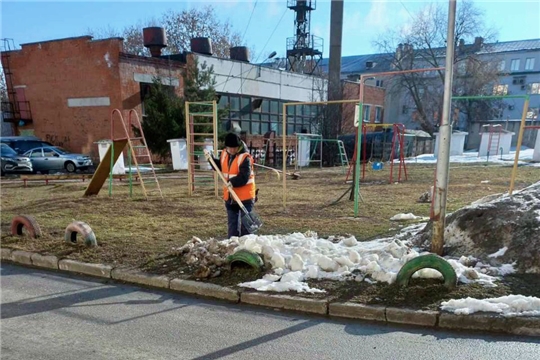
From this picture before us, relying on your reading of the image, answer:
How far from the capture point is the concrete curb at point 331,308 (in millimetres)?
3645

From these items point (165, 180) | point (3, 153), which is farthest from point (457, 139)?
point (3, 153)

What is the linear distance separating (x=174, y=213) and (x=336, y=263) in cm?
501

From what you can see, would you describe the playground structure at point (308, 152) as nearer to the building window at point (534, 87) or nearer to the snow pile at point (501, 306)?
the snow pile at point (501, 306)

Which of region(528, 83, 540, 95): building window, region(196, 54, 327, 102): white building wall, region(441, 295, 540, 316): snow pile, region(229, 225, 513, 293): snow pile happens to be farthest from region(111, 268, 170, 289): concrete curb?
region(528, 83, 540, 95): building window

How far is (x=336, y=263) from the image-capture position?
16.2 ft

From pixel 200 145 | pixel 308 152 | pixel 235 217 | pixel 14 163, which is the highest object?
pixel 200 145

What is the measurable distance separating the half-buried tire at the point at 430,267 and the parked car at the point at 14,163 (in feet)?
66.8

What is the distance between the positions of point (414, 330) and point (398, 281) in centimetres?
72

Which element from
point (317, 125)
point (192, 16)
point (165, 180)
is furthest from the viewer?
point (192, 16)

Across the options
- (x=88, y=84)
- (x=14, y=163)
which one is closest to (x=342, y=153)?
(x=88, y=84)

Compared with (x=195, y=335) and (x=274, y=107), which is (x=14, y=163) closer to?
(x=274, y=107)

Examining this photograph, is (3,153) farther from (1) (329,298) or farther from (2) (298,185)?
(1) (329,298)

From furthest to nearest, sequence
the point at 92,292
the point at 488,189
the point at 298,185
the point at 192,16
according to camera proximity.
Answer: the point at 192,16 → the point at 298,185 → the point at 488,189 → the point at 92,292

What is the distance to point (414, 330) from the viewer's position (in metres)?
3.75
